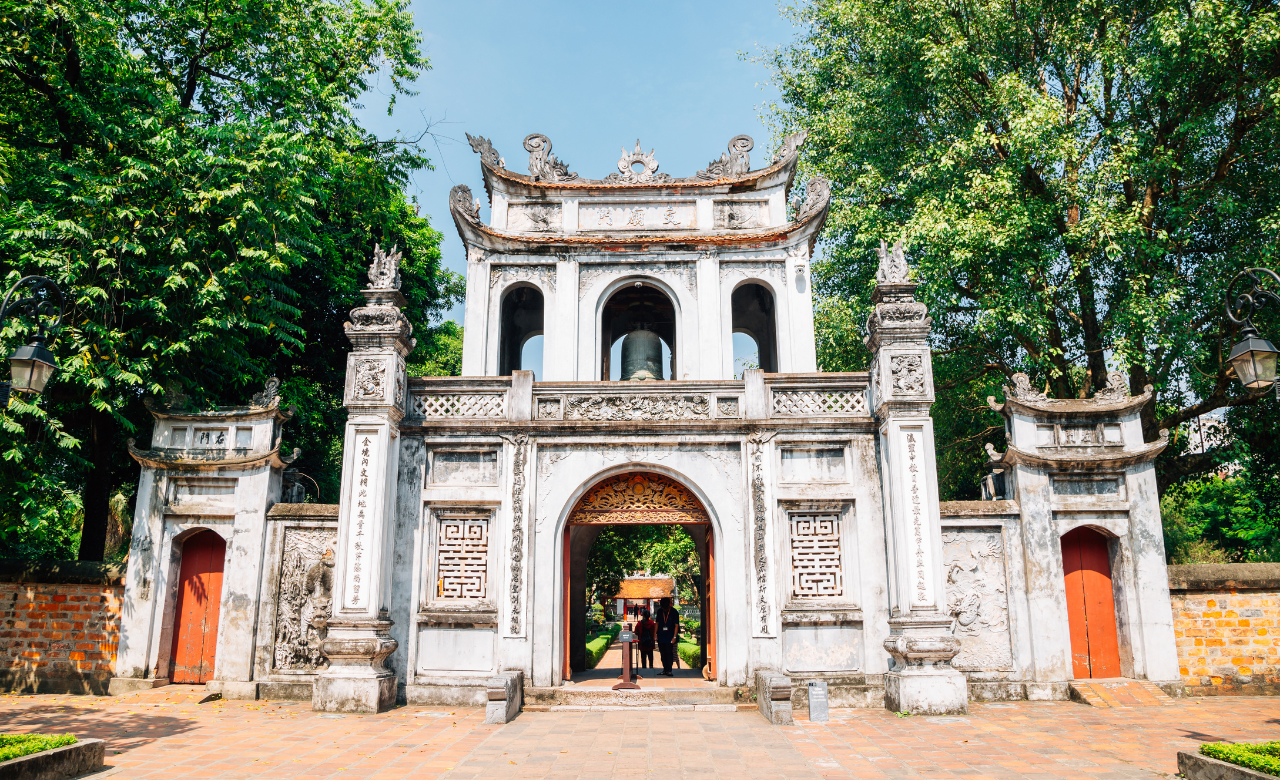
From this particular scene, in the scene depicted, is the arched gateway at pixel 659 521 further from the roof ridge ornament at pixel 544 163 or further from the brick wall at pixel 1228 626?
the roof ridge ornament at pixel 544 163

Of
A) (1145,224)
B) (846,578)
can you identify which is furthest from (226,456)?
(1145,224)

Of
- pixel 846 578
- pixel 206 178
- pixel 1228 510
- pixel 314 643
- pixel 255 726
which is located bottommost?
pixel 255 726

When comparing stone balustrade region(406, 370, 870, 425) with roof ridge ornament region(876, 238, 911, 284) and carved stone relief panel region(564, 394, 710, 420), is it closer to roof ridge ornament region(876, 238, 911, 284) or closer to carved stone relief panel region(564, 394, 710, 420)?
carved stone relief panel region(564, 394, 710, 420)

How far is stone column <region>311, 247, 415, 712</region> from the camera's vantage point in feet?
33.0

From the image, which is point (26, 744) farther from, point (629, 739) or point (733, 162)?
point (733, 162)

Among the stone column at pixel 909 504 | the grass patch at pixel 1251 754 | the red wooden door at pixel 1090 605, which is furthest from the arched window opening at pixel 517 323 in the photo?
the grass patch at pixel 1251 754

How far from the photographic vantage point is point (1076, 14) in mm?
14133

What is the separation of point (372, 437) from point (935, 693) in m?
8.32

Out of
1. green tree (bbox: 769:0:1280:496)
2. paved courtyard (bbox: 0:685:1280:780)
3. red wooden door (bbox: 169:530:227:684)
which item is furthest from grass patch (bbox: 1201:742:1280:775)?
red wooden door (bbox: 169:530:227:684)

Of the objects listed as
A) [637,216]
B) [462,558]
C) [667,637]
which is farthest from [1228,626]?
[637,216]

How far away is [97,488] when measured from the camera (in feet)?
43.1

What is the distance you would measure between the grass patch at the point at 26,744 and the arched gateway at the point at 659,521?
3579 mm

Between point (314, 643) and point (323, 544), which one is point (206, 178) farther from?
point (314, 643)

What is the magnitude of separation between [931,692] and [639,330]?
7.77 metres
